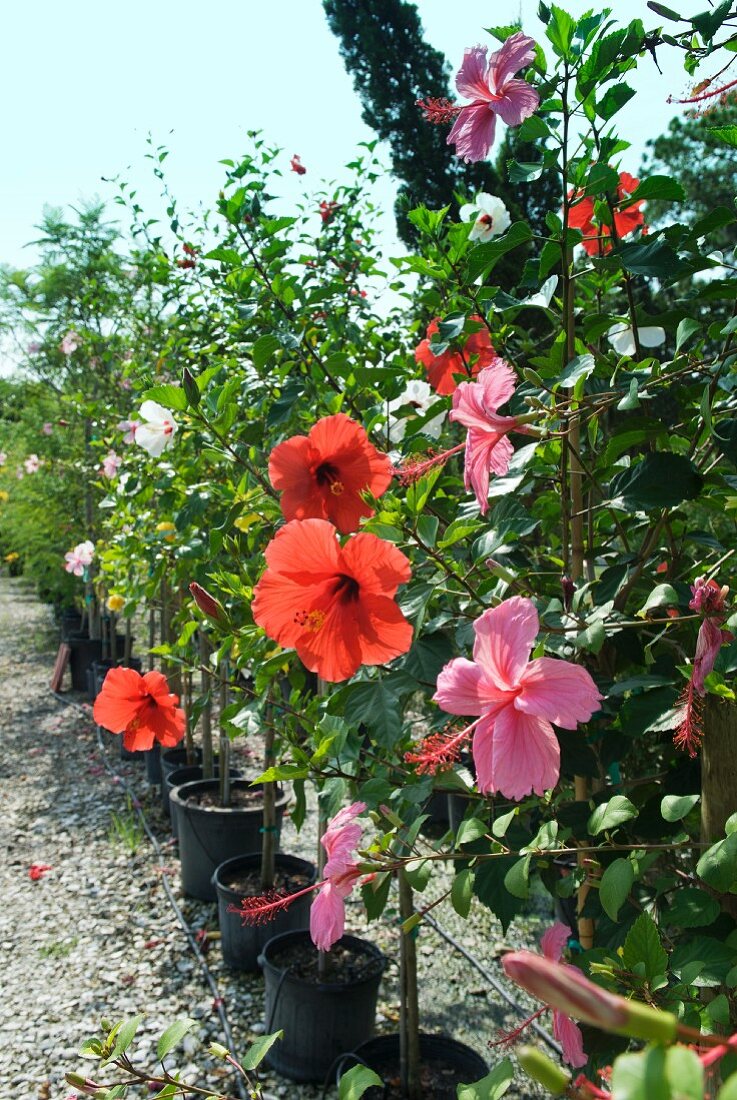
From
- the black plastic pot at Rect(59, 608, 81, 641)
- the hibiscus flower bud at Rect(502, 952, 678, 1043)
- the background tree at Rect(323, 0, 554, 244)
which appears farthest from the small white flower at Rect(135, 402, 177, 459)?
the black plastic pot at Rect(59, 608, 81, 641)

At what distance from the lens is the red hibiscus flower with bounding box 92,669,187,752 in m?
1.69

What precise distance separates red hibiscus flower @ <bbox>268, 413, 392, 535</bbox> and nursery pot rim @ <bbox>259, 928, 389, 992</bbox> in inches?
53.8

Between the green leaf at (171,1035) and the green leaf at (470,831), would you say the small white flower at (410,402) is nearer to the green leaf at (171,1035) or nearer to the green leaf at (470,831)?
the green leaf at (470,831)

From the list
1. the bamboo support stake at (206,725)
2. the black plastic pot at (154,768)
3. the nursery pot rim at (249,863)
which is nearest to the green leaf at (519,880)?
the nursery pot rim at (249,863)

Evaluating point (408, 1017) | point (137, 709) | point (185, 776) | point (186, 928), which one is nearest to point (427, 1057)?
point (408, 1017)

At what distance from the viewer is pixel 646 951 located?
713 millimetres

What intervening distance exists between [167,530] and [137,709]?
0.75 m

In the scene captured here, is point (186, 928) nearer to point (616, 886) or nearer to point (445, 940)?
point (445, 940)

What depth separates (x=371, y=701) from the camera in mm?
1092

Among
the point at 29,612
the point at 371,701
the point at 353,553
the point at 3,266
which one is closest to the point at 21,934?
the point at 371,701

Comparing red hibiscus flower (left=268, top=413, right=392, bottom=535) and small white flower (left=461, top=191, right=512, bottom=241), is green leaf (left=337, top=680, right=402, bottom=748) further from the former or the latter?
small white flower (left=461, top=191, right=512, bottom=241)

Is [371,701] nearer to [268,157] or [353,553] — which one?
[353,553]

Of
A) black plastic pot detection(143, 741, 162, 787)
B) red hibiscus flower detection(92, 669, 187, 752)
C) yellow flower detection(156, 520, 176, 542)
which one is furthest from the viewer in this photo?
black plastic pot detection(143, 741, 162, 787)

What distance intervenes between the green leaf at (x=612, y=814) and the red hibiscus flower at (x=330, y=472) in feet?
1.55
